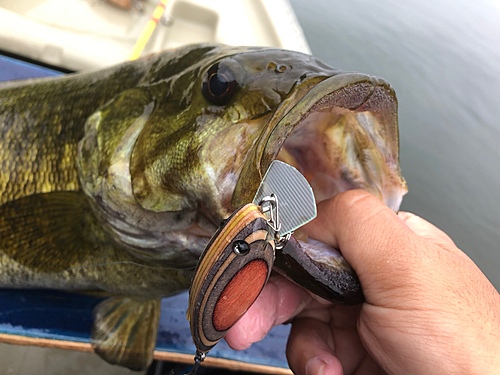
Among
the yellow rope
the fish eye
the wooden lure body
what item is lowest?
the yellow rope

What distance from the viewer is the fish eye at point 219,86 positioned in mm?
777

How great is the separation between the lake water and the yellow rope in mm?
3172

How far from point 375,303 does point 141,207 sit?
644 millimetres

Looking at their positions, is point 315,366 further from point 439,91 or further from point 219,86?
point 439,91

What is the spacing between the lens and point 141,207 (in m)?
0.87

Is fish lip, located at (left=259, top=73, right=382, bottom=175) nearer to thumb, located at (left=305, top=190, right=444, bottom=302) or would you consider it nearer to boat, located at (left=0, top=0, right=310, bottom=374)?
thumb, located at (left=305, top=190, right=444, bottom=302)

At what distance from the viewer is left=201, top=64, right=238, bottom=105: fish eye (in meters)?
0.78

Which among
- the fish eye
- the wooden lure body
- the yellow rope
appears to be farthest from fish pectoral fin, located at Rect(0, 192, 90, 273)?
the yellow rope

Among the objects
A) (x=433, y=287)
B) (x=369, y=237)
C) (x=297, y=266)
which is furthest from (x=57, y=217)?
(x=433, y=287)

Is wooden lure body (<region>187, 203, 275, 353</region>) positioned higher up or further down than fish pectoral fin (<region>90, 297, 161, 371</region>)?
higher up

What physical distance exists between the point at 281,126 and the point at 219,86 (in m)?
0.26

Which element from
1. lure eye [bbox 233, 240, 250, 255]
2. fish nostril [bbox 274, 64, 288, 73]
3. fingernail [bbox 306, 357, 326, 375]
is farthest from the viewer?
fingernail [bbox 306, 357, 326, 375]

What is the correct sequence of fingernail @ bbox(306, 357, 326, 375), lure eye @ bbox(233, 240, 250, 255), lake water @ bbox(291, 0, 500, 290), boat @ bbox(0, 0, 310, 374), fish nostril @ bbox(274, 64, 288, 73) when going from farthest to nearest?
lake water @ bbox(291, 0, 500, 290), boat @ bbox(0, 0, 310, 374), fingernail @ bbox(306, 357, 326, 375), fish nostril @ bbox(274, 64, 288, 73), lure eye @ bbox(233, 240, 250, 255)

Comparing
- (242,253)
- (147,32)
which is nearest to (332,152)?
(242,253)
